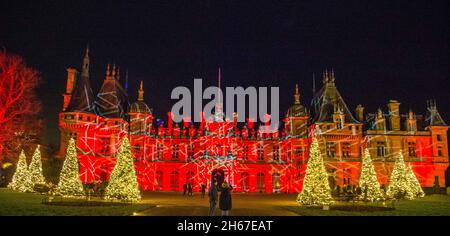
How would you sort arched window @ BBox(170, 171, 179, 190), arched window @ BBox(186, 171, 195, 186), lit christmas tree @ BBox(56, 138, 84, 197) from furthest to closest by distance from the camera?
arched window @ BBox(170, 171, 179, 190) < arched window @ BBox(186, 171, 195, 186) < lit christmas tree @ BBox(56, 138, 84, 197)

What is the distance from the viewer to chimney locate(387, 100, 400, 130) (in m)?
40.6

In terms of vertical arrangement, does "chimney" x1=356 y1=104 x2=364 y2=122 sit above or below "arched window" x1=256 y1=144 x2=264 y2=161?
above

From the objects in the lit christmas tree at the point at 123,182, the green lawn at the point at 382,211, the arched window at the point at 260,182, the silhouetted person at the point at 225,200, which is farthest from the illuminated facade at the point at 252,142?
the silhouetted person at the point at 225,200

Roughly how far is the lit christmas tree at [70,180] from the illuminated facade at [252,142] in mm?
15657

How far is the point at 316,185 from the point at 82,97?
27.5 metres

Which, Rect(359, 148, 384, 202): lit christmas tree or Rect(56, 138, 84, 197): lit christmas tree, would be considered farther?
Rect(359, 148, 384, 202): lit christmas tree

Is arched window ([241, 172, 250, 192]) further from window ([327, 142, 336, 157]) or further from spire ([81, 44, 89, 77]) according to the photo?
spire ([81, 44, 89, 77])

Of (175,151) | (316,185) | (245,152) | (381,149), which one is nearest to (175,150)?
(175,151)

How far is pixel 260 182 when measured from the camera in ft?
136

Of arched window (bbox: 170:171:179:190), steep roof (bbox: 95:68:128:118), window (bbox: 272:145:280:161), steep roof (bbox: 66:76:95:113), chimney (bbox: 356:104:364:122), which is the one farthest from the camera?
window (bbox: 272:145:280:161)

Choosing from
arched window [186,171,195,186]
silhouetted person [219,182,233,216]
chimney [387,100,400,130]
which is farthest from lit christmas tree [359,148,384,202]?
arched window [186,171,195,186]

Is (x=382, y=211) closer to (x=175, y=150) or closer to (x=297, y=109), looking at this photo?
(x=297, y=109)
